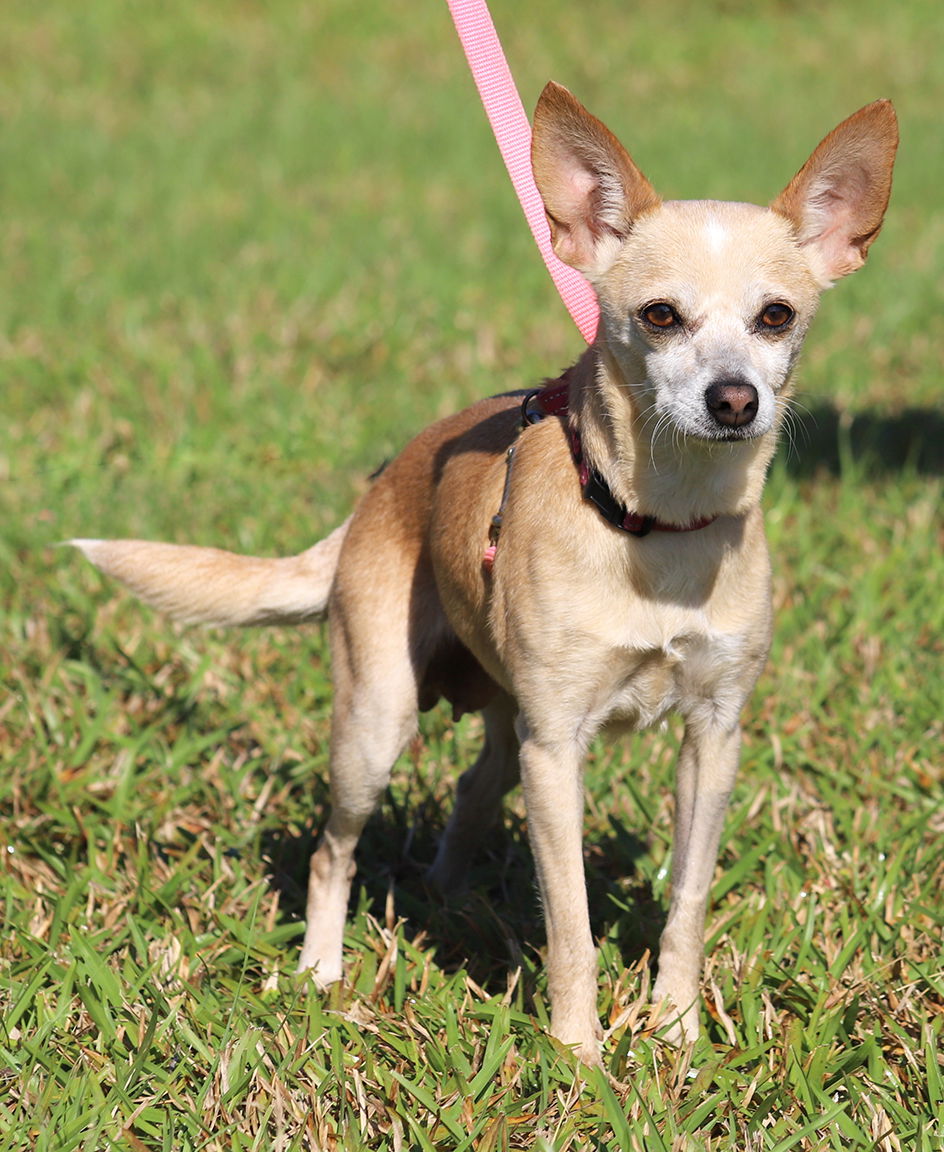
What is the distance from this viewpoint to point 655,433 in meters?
2.72

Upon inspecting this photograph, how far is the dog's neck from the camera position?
2.80m

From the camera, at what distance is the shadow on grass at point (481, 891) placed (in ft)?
11.2

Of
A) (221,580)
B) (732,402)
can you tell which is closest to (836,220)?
(732,402)

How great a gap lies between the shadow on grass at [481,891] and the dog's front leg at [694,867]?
331 millimetres

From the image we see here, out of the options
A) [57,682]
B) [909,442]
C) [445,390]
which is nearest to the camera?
[57,682]

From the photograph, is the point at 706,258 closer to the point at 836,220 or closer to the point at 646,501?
the point at 836,220

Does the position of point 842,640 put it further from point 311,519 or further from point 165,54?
point 165,54

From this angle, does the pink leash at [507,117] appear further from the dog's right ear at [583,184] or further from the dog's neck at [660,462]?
the dog's neck at [660,462]

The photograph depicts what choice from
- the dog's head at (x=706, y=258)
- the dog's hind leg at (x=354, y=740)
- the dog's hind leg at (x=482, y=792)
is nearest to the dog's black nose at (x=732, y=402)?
the dog's head at (x=706, y=258)

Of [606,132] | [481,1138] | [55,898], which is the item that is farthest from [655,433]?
[55,898]

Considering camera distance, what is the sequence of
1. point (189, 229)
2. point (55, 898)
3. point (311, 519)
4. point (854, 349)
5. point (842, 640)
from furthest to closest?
1. point (189, 229)
2. point (854, 349)
3. point (311, 519)
4. point (842, 640)
5. point (55, 898)

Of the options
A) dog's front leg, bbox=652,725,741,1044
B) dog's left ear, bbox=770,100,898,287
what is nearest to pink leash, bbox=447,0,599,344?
dog's left ear, bbox=770,100,898,287

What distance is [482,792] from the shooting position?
3.66 m

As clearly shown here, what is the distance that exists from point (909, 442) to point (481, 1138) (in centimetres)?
447
